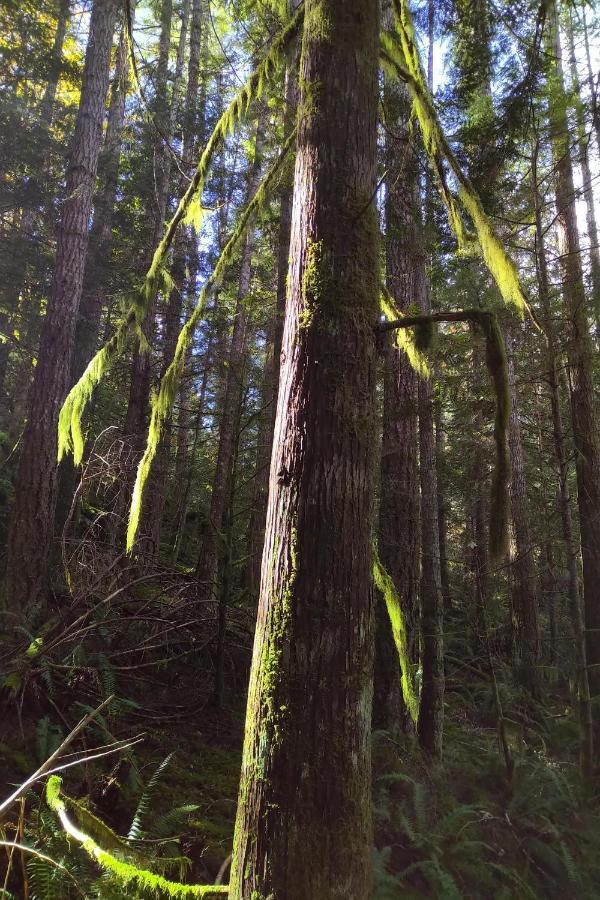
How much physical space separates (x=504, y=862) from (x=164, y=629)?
441 centimetres

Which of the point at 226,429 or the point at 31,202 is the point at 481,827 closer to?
the point at 226,429

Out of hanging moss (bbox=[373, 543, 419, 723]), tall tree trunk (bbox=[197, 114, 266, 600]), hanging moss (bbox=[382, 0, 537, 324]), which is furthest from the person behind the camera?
tall tree trunk (bbox=[197, 114, 266, 600])

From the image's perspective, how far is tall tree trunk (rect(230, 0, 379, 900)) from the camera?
1.85 metres

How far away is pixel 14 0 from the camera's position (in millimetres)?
11172

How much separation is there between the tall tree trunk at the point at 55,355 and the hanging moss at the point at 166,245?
185 inches

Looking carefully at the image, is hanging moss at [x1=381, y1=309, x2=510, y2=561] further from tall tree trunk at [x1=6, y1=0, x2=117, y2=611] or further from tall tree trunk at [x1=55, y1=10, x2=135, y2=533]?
tall tree trunk at [x1=55, y1=10, x2=135, y2=533]

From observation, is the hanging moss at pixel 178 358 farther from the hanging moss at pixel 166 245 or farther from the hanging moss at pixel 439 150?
the hanging moss at pixel 439 150

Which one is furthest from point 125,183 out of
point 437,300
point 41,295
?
point 437,300

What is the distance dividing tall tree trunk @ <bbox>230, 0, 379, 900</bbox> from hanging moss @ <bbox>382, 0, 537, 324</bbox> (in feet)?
1.78

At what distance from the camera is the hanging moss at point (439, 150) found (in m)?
2.96

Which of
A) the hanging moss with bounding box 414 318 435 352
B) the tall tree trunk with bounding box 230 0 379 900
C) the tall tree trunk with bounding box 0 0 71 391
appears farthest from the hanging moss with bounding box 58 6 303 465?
the tall tree trunk with bounding box 0 0 71 391

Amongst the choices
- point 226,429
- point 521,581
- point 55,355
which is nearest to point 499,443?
point 55,355

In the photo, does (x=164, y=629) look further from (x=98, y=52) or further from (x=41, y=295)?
(x=41, y=295)

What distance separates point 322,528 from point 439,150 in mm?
2512
